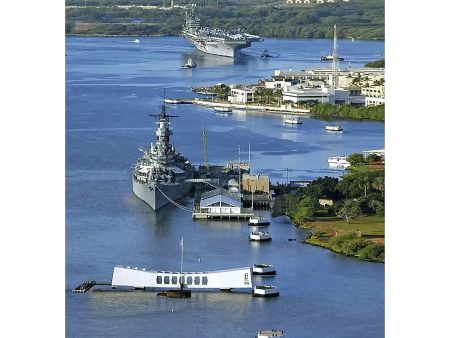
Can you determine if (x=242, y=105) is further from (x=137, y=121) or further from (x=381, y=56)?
(x=381, y=56)

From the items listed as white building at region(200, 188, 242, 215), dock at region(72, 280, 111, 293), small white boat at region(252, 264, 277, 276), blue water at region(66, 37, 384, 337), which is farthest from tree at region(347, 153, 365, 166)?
dock at region(72, 280, 111, 293)

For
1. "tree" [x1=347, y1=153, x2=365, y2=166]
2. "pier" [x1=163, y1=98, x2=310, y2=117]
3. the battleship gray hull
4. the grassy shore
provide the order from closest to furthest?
the grassy shore → the battleship gray hull → "tree" [x1=347, y1=153, x2=365, y2=166] → "pier" [x1=163, y1=98, x2=310, y2=117]

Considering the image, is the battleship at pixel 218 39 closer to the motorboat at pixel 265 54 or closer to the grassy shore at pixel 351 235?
the motorboat at pixel 265 54

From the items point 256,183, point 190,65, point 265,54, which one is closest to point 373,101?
point 190,65

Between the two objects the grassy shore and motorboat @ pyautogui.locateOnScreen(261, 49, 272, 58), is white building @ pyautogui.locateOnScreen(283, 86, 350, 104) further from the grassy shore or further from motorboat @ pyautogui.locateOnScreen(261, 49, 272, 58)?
the grassy shore

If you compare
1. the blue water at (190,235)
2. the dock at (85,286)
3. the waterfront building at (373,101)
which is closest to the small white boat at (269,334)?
the blue water at (190,235)
